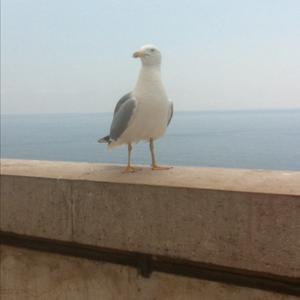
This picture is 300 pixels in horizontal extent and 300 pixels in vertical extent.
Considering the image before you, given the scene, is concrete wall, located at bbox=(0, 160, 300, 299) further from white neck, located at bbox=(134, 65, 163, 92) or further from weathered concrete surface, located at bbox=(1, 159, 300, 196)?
white neck, located at bbox=(134, 65, 163, 92)

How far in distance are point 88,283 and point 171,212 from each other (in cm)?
84

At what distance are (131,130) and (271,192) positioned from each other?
4.53 ft

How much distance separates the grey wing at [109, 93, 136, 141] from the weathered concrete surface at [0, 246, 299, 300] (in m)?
1.03

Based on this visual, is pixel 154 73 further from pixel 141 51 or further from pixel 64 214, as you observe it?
pixel 64 214

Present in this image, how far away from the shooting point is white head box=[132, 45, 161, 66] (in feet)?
11.6

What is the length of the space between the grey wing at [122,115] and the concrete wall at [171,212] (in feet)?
0.98

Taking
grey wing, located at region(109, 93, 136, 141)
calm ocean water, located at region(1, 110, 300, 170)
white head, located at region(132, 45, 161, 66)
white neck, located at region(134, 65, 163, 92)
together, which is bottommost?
calm ocean water, located at region(1, 110, 300, 170)

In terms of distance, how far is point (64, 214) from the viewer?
317 centimetres

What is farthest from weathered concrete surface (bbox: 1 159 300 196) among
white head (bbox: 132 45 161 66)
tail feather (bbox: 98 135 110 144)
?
white head (bbox: 132 45 161 66)

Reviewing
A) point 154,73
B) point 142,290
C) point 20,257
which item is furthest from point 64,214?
point 154,73

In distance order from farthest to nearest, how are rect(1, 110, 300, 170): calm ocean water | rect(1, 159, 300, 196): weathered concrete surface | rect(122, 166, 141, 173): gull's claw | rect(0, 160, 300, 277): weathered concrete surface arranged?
rect(1, 110, 300, 170): calm ocean water, rect(122, 166, 141, 173): gull's claw, rect(1, 159, 300, 196): weathered concrete surface, rect(0, 160, 300, 277): weathered concrete surface

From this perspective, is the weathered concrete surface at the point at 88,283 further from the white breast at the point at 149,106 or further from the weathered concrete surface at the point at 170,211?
the white breast at the point at 149,106

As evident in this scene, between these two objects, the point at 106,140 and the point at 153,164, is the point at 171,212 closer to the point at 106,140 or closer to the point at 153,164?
the point at 153,164

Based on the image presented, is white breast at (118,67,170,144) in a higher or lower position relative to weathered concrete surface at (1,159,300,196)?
higher
